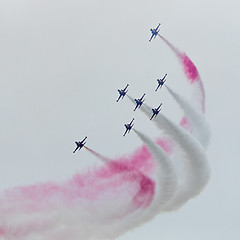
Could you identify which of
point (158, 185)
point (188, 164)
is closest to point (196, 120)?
point (188, 164)

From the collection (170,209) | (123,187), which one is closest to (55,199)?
(123,187)

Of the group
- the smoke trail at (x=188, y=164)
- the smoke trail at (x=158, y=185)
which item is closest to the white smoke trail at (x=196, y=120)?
the smoke trail at (x=188, y=164)

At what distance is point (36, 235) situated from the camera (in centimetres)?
6438

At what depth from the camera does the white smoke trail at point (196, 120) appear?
68062 millimetres

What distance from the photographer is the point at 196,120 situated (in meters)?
68.7

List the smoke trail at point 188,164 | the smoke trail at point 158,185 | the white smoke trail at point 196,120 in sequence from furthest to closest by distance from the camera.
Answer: the white smoke trail at point 196,120
the smoke trail at point 188,164
the smoke trail at point 158,185

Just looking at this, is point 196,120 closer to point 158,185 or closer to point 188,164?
point 188,164

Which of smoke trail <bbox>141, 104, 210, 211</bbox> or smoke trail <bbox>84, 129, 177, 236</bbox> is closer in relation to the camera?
smoke trail <bbox>84, 129, 177, 236</bbox>

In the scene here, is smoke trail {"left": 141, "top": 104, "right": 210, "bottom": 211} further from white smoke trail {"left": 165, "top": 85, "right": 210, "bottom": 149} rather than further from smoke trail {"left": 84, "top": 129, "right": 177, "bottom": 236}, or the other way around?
white smoke trail {"left": 165, "top": 85, "right": 210, "bottom": 149}

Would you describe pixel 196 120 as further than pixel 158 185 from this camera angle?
Yes

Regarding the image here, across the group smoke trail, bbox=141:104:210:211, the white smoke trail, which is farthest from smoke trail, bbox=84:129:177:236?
the white smoke trail

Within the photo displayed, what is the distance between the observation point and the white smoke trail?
68.1 metres

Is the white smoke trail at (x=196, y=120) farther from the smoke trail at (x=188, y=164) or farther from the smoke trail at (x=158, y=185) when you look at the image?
the smoke trail at (x=158, y=185)

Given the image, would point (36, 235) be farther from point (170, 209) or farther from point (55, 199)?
point (170, 209)
